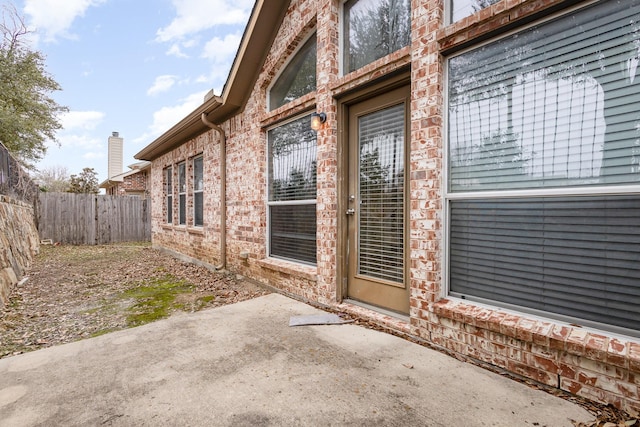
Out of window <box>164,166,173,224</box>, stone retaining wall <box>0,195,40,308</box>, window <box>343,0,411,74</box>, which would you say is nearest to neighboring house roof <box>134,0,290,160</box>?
window <box>343,0,411,74</box>

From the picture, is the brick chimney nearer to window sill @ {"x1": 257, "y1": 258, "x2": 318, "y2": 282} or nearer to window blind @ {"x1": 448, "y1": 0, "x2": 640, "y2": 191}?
window sill @ {"x1": 257, "y1": 258, "x2": 318, "y2": 282}

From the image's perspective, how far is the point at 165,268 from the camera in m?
6.79

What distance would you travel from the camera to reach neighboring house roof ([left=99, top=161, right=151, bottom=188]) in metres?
15.1

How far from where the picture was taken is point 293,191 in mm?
4328

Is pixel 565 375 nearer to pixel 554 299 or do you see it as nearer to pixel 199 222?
pixel 554 299

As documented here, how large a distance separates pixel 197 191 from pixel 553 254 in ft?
22.7

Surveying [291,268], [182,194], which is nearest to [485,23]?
[291,268]

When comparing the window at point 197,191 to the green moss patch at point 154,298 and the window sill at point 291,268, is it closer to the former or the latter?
the green moss patch at point 154,298

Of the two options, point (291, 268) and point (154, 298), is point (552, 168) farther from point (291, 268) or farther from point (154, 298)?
point (154, 298)

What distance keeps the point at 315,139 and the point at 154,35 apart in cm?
1156

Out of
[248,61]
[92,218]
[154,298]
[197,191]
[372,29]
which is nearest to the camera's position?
[372,29]

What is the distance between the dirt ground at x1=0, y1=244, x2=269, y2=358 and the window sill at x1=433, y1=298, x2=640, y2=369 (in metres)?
2.89

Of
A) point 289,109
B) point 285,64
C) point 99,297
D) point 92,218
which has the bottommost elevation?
point 99,297

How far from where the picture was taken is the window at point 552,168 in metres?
1.78
